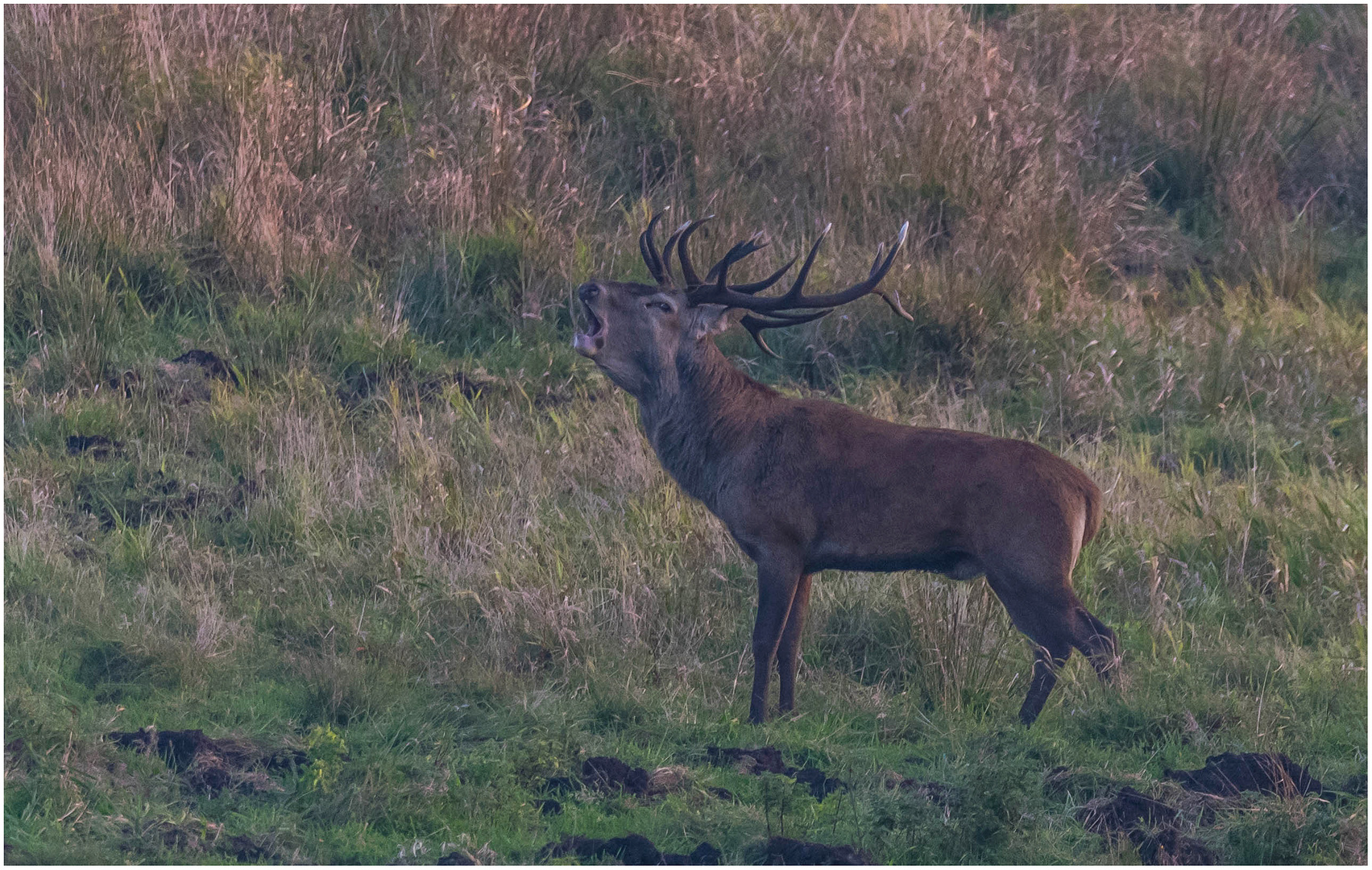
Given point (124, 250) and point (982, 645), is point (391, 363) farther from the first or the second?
point (982, 645)

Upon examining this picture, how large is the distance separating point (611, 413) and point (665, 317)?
7.33 ft

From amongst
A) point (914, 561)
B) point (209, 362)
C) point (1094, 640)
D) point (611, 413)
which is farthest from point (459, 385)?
point (1094, 640)

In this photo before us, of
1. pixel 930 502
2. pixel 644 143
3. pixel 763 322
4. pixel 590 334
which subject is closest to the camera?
pixel 930 502

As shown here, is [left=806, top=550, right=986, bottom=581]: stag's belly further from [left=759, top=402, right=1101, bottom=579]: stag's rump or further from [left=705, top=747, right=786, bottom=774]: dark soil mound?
[left=705, top=747, right=786, bottom=774]: dark soil mound

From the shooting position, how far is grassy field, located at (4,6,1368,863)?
16.3ft

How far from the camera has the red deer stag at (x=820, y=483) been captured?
17.7ft

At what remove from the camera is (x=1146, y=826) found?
4738 mm

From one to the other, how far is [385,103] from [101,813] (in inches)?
267

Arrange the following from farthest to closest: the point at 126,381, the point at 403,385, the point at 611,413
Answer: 1. the point at 403,385
2. the point at 126,381
3. the point at 611,413

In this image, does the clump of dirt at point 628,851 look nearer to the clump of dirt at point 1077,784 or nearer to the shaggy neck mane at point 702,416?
the clump of dirt at point 1077,784

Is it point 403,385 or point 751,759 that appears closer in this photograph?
point 751,759

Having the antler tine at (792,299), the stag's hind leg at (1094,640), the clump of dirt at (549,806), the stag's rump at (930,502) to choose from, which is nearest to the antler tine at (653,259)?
the antler tine at (792,299)

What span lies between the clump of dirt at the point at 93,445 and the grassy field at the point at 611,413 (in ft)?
0.15

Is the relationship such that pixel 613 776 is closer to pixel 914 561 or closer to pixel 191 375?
pixel 914 561
